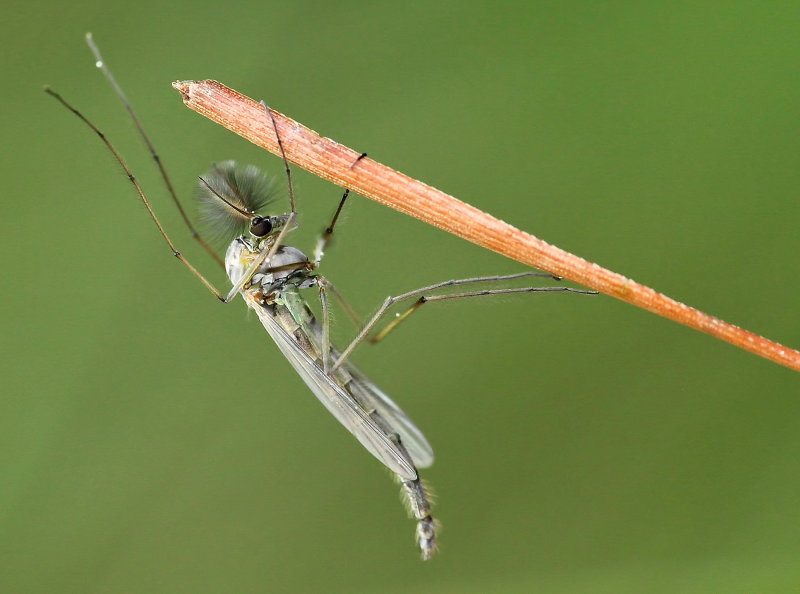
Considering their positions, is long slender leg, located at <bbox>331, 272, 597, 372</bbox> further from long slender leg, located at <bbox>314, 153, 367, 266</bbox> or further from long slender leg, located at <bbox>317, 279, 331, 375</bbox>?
long slender leg, located at <bbox>314, 153, 367, 266</bbox>

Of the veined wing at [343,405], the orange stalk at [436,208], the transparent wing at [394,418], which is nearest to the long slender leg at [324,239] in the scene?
the veined wing at [343,405]

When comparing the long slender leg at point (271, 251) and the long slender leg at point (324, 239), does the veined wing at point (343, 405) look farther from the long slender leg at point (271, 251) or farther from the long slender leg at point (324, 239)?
the long slender leg at point (324, 239)

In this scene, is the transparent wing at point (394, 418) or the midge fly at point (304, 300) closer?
the midge fly at point (304, 300)

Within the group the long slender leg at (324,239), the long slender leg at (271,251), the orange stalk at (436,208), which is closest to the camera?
the orange stalk at (436,208)

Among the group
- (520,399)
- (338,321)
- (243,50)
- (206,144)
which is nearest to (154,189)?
(206,144)

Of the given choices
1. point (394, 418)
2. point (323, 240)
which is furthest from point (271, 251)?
point (394, 418)

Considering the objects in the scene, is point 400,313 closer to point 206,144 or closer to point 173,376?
point 206,144

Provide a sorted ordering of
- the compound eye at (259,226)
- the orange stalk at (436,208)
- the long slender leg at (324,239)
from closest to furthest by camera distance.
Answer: the orange stalk at (436,208), the compound eye at (259,226), the long slender leg at (324,239)

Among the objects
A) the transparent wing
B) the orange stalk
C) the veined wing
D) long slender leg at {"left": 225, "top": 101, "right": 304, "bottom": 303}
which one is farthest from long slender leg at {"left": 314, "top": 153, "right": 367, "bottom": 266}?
the orange stalk

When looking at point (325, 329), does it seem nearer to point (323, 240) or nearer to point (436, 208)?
point (323, 240)

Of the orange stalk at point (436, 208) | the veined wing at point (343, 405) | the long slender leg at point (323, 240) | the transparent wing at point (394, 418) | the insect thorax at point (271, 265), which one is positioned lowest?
the orange stalk at point (436, 208)
